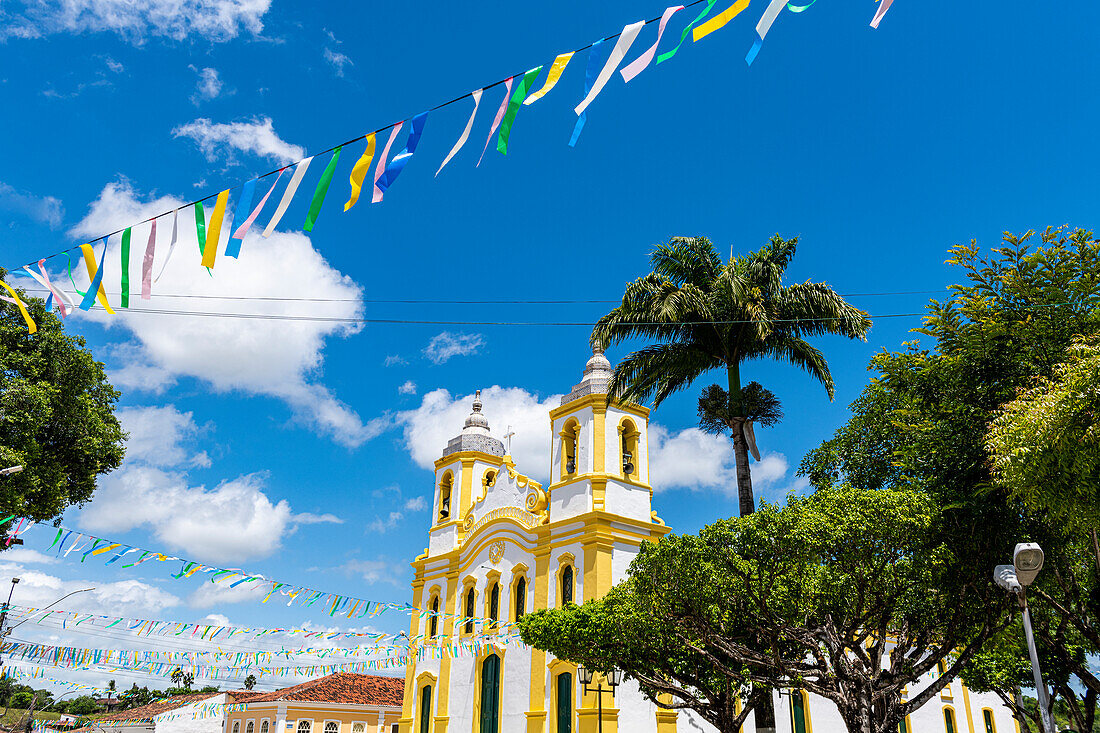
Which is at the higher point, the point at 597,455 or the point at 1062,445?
the point at 597,455

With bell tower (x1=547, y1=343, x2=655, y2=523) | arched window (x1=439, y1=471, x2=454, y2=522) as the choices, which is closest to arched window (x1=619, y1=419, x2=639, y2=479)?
bell tower (x1=547, y1=343, x2=655, y2=523)

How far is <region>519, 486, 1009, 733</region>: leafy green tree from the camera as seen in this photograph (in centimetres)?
1470

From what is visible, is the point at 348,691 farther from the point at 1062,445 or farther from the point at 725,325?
the point at 1062,445

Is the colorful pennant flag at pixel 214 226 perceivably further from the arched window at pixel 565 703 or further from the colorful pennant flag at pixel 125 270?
the arched window at pixel 565 703

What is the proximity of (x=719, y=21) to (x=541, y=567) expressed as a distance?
23479mm

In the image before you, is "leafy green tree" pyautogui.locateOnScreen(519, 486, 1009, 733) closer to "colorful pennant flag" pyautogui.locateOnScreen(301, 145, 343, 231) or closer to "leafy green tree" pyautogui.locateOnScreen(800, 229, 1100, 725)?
"leafy green tree" pyautogui.locateOnScreen(800, 229, 1100, 725)

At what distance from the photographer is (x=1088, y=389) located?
872cm

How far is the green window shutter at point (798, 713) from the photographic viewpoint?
29.1 metres

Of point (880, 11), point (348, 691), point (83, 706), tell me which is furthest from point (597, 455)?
A: point (83, 706)

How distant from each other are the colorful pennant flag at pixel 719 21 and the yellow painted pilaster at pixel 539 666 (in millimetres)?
20695

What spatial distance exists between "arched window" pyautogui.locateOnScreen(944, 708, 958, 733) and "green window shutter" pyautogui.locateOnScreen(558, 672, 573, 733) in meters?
20.0

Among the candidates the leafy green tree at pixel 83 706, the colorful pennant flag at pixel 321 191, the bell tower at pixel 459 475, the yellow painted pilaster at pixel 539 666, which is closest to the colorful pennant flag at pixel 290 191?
the colorful pennant flag at pixel 321 191

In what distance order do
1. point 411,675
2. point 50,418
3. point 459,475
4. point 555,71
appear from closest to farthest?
point 555,71 < point 50,418 < point 411,675 < point 459,475

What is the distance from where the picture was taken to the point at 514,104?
276 inches
